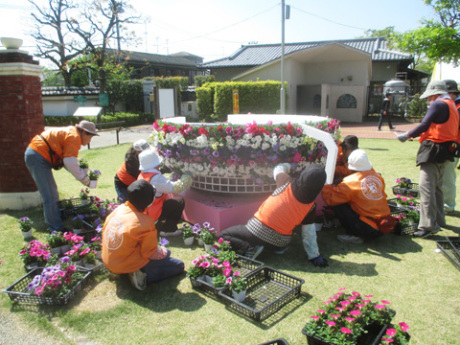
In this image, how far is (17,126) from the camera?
584 centimetres

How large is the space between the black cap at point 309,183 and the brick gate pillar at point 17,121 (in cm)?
467

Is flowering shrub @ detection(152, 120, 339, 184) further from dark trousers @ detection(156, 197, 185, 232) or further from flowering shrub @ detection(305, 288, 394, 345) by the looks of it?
flowering shrub @ detection(305, 288, 394, 345)

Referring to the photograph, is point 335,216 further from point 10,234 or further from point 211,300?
point 10,234

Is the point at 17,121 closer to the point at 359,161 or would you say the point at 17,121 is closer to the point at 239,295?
the point at 239,295

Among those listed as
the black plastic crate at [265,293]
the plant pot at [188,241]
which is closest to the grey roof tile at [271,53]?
the plant pot at [188,241]

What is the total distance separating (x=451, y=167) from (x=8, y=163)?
7028 mm

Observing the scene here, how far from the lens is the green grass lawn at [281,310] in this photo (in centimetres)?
284

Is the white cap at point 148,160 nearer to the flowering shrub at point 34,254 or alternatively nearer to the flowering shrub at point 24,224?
the flowering shrub at point 34,254

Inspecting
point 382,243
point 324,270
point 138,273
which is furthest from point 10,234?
point 382,243

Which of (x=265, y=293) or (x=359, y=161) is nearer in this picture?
(x=265, y=293)

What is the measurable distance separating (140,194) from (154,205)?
1.30 meters

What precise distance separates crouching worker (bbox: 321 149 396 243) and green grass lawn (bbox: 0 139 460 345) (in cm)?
21

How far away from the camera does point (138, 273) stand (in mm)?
3449

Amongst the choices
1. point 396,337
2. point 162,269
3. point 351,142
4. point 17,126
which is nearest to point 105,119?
point 17,126
